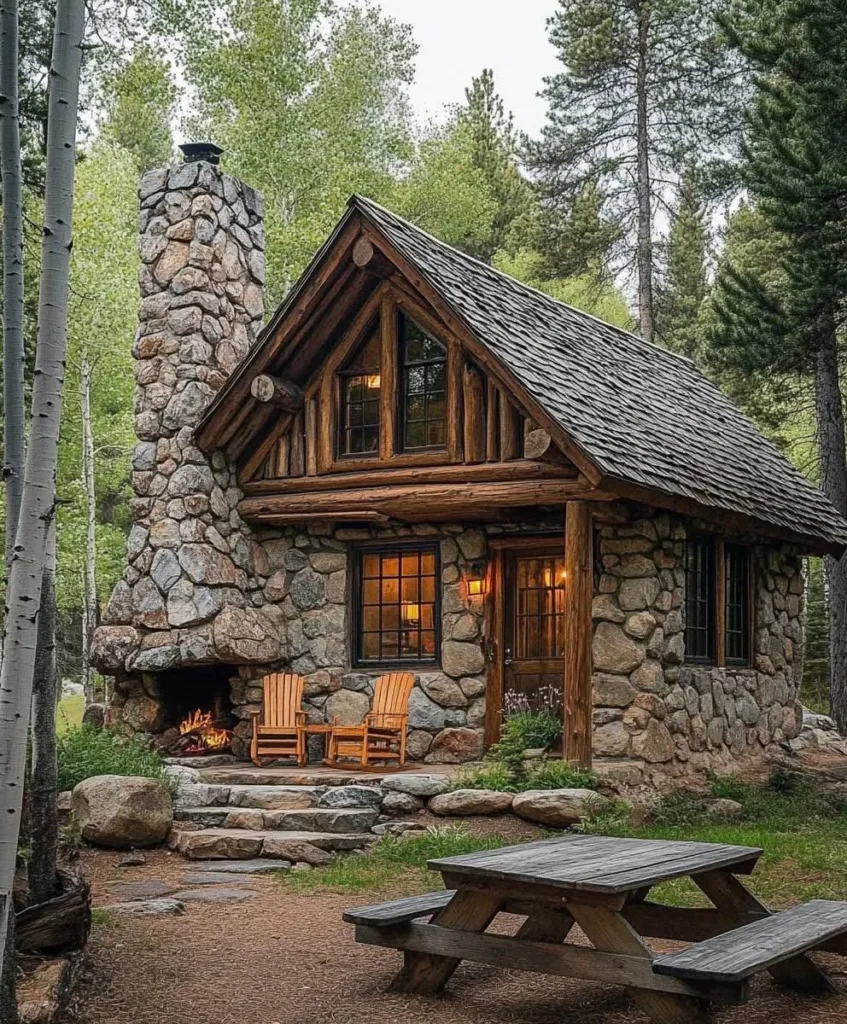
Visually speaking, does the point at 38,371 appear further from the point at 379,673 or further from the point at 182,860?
the point at 379,673

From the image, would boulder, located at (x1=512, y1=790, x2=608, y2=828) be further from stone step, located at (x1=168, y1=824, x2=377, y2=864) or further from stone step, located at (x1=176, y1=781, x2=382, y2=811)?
stone step, located at (x1=168, y1=824, x2=377, y2=864)

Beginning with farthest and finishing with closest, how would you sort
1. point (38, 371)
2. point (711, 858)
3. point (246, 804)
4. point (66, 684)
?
point (66, 684)
point (246, 804)
point (711, 858)
point (38, 371)

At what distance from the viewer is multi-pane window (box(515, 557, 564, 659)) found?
1264 cm

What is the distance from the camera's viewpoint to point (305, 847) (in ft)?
31.0

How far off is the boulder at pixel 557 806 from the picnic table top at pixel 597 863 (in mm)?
3687

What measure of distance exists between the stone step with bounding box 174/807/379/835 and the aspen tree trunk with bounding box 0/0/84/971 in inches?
226

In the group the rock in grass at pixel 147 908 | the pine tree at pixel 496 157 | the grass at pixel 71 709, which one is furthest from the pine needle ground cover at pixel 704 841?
the pine tree at pixel 496 157

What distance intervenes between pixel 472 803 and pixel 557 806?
0.71 m

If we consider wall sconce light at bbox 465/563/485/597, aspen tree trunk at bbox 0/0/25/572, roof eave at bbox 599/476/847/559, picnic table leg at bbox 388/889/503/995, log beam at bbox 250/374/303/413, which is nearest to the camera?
aspen tree trunk at bbox 0/0/25/572

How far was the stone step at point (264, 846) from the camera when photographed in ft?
31.0

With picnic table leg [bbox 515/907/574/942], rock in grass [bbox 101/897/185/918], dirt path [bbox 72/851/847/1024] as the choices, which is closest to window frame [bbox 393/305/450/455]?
rock in grass [bbox 101/897/185/918]

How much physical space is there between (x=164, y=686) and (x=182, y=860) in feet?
12.7

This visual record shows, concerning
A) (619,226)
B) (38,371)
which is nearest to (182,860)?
(38,371)

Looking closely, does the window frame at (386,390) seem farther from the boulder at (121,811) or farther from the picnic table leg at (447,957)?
the picnic table leg at (447,957)
